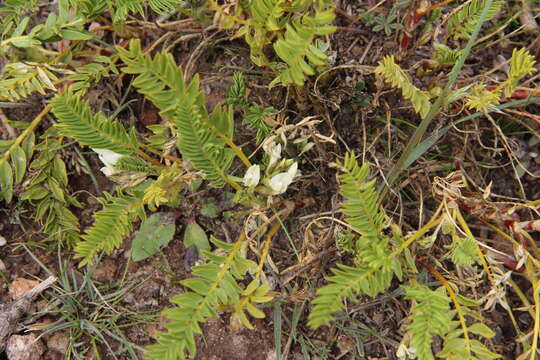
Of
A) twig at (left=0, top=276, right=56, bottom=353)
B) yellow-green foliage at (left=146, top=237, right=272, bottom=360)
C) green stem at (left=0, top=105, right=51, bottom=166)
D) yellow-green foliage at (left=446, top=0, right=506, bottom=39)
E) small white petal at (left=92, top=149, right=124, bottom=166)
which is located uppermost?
yellow-green foliage at (left=446, top=0, right=506, bottom=39)

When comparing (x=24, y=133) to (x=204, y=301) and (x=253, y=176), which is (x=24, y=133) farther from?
(x=204, y=301)

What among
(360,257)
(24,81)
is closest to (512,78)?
(360,257)

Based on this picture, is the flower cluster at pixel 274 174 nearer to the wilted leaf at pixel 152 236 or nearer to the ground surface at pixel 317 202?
the ground surface at pixel 317 202

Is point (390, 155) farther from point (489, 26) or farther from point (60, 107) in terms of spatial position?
point (60, 107)

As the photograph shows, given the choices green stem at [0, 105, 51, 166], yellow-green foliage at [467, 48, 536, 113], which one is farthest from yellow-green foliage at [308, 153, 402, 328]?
green stem at [0, 105, 51, 166]

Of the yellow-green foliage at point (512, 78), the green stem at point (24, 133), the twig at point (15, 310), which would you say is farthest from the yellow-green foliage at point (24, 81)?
the yellow-green foliage at point (512, 78)

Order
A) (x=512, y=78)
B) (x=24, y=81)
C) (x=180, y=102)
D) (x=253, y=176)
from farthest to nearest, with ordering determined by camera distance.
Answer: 1. (x=24, y=81)
2. (x=253, y=176)
3. (x=512, y=78)
4. (x=180, y=102)

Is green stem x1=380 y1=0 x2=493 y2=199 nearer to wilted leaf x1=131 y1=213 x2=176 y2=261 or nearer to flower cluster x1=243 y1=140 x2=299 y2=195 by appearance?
flower cluster x1=243 y1=140 x2=299 y2=195
